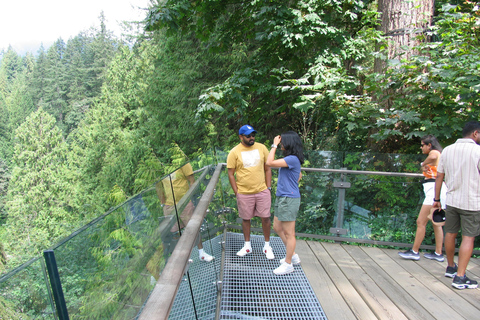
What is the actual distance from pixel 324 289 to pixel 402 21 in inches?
199

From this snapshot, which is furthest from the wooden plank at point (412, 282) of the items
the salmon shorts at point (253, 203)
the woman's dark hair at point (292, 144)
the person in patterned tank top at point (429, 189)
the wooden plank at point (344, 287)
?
the woman's dark hair at point (292, 144)

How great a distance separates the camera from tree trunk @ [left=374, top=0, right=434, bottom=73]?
5887 mm

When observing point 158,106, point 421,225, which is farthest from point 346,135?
point 158,106

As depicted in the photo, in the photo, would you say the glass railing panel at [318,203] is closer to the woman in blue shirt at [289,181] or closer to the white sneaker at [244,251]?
the white sneaker at [244,251]

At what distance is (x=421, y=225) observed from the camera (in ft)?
14.1

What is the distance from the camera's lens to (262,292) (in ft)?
11.1

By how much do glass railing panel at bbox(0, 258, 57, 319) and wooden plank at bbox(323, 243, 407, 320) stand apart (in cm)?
294

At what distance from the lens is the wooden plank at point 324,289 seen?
121 inches

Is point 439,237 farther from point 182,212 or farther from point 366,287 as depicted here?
point 182,212

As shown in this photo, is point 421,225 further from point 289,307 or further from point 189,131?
point 189,131

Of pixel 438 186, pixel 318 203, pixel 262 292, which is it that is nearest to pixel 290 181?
pixel 262 292

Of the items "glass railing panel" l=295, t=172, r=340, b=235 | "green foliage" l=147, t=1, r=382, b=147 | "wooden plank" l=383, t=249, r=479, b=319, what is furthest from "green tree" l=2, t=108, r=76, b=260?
"wooden plank" l=383, t=249, r=479, b=319

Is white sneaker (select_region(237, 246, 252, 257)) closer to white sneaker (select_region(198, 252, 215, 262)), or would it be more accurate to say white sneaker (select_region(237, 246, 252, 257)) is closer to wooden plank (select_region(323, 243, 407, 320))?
wooden plank (select_region(323, 243, 407, 320))

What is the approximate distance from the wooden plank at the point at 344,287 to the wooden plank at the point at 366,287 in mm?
50
